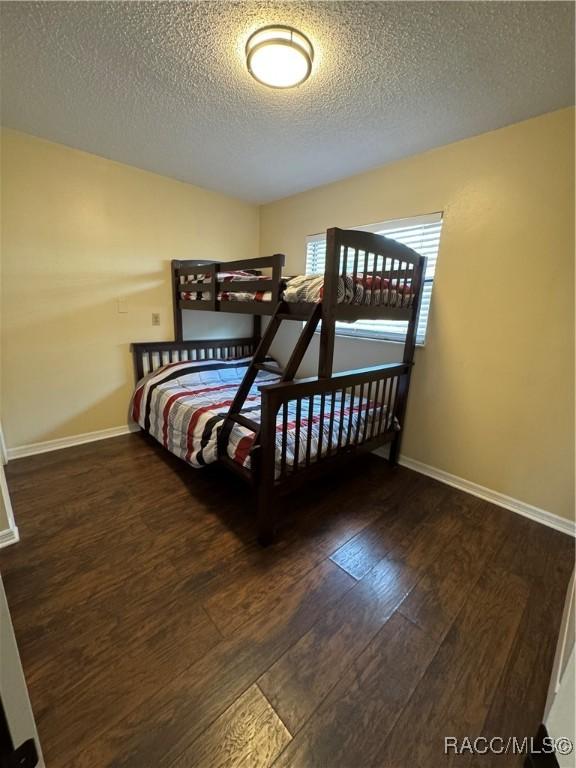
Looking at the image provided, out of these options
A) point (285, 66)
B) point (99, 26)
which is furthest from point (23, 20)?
point (285, 66)

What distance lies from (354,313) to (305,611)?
1.51 m

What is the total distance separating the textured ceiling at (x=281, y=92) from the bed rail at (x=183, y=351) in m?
1.60

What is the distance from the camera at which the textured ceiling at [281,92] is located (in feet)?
3.93

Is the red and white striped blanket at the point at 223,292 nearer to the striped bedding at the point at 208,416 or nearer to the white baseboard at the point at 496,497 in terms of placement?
the striped bedding at the point at 208,416

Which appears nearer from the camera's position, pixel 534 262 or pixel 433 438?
pixel 534 262

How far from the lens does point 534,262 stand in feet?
6.12

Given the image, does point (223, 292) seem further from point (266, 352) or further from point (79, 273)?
point (79, 273)

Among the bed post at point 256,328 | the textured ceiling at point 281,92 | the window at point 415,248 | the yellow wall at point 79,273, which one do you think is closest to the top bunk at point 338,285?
the window at point 415,248

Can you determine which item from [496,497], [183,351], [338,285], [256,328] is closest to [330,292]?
[338,285]

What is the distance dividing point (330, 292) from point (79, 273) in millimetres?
2219

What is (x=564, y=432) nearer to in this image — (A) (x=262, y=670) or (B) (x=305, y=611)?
(B) (x=305, y=611)

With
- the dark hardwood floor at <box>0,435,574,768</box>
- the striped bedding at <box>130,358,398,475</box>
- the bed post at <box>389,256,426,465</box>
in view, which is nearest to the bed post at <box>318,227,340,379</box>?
the striped bedding at <box>130,358,398,475</box>

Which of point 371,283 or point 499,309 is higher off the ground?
point 371,283

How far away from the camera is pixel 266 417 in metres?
1.55
